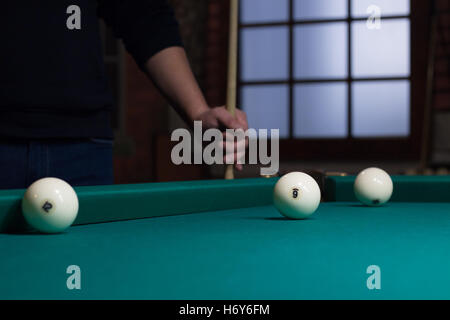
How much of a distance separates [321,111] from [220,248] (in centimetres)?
460

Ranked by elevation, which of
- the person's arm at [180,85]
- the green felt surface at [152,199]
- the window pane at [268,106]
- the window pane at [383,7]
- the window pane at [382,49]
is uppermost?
the window pane at [383,7]

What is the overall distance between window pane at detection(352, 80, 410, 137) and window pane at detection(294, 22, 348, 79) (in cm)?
27

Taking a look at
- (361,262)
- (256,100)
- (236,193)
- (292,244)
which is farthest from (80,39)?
(256,100)

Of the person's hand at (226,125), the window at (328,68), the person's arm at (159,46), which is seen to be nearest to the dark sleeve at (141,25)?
the person's arm at (159,46)

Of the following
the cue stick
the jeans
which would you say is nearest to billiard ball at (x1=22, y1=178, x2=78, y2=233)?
the jeans

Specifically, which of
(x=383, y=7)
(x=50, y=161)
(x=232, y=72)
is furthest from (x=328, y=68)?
(x=50, y=161)

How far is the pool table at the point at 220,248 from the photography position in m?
0.84

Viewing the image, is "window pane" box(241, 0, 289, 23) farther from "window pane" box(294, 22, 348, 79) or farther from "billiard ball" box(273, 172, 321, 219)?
"billiard ball" box(273, 172, 321, 219)

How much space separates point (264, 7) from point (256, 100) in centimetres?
87

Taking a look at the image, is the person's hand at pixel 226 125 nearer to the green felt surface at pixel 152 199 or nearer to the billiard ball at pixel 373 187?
the green felt surface at pixel 152 199

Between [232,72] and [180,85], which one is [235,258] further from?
[232,72]

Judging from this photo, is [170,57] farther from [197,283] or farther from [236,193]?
[197,283]

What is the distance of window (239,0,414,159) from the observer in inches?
214

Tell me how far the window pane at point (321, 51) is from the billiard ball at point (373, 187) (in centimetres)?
371
